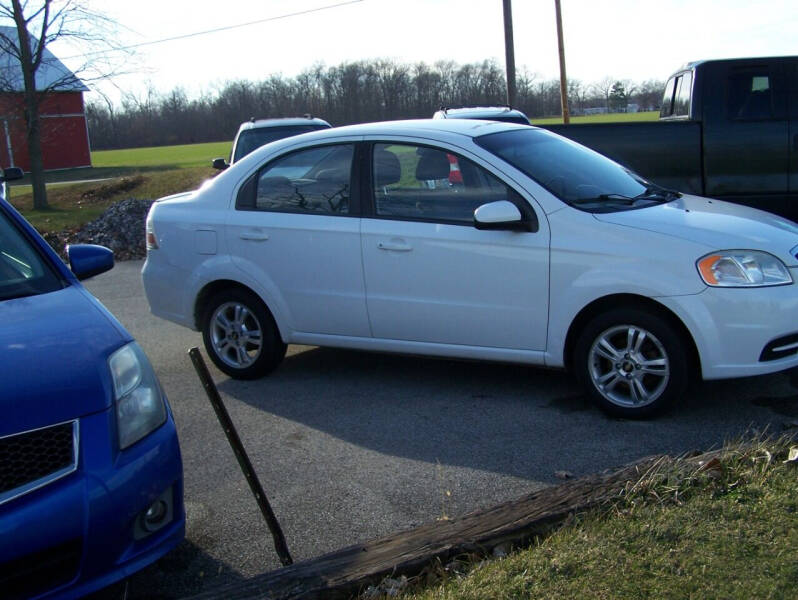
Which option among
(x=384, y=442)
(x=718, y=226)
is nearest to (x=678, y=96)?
(x=718, y=226)

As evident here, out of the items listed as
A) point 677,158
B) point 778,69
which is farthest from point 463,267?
point 778,69

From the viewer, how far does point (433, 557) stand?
3312 mm

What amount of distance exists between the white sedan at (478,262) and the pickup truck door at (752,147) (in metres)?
2.65

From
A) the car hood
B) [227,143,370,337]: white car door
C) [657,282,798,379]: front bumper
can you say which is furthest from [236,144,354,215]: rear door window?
[657,282,798,379]: front bumper

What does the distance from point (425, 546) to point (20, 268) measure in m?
2.43

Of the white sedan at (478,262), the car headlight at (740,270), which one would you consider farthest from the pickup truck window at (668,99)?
the car headlight at (740,270)

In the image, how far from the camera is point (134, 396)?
138 inches

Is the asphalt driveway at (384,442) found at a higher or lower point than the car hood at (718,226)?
lower

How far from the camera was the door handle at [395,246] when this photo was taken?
577 centimetres

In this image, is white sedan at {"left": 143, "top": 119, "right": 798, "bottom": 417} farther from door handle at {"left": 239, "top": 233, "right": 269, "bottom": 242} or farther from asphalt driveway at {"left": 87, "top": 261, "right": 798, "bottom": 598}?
asphalt driveway at {"left": 87, "top": 261, "right": 798, "bottom": 598}

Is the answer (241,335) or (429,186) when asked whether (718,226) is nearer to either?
(429,186)

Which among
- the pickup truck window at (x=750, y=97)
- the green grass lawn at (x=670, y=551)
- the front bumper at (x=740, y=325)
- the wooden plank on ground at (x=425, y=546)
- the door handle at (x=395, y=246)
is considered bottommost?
the green grass lawn at (x=670, y=551)

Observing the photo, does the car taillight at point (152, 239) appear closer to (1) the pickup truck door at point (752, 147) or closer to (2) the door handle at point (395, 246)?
(2) the door handle at point (395, 246)

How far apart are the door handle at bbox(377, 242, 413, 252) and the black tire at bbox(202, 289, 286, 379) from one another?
3.73 ft
